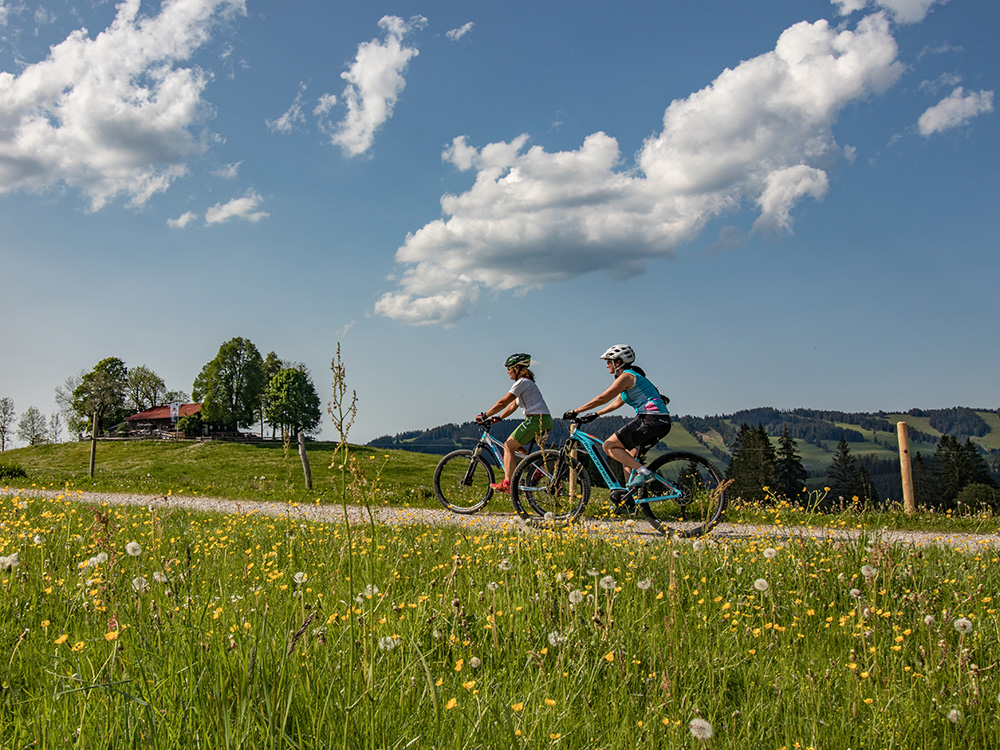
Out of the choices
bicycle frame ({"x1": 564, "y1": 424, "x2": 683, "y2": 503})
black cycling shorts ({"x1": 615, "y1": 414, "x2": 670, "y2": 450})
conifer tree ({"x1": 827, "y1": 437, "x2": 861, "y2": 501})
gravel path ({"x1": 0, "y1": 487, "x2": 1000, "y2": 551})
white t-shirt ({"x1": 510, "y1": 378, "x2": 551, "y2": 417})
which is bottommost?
conifer tree ({"x1": 827, "y1": 437, "x2": 861, "y2": 501})

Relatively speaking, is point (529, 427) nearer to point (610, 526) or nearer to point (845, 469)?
point (610, 526)

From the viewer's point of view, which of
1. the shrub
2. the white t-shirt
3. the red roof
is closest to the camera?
the white t-shirt

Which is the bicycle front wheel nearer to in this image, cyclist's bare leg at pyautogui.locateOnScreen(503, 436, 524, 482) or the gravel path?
the gravel path

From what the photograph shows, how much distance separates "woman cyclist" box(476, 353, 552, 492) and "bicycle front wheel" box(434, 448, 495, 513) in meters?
0.70

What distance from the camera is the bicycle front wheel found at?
39.3 feet

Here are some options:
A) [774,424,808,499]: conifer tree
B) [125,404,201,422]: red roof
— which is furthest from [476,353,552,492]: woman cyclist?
[125,404,201,422]: red roof

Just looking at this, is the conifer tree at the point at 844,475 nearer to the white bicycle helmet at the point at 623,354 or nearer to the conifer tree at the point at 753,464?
the conifer tree at the point at 753,464

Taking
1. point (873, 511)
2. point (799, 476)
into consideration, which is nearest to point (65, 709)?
point (873, 511)

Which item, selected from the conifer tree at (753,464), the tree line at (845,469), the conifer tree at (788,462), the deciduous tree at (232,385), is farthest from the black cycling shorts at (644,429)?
the deciduous tree at (232,385)

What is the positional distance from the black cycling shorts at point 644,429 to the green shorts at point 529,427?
1.93 meters

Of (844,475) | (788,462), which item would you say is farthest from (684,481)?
(844,475)

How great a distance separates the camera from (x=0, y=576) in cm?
378

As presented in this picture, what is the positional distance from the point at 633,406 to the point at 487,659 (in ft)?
21.7

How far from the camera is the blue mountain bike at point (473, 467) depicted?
38.4 ft
